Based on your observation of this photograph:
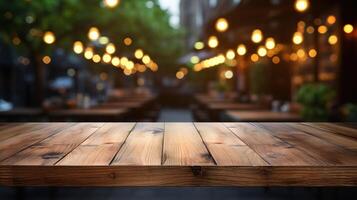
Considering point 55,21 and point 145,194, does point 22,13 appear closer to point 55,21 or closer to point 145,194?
point 55,21

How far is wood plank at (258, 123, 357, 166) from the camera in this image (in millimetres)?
1751

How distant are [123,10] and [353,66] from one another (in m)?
8.38

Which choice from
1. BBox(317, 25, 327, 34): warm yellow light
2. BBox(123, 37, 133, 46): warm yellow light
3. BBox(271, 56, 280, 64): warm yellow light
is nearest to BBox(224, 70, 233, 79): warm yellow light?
BBox(271, 56, 280, 64): warm yellow light

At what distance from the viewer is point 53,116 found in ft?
25.5

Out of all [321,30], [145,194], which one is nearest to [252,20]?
[321,30]

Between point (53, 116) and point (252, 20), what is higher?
point (252, 20)

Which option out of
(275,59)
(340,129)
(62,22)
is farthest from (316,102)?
(275,59)

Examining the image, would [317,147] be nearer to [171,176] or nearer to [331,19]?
[171,176]

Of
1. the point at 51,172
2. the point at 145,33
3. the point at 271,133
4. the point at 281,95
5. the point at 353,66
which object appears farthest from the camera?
the point at 145,33

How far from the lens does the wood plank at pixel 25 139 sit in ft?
6.55

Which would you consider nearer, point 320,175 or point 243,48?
Result: point 320,175

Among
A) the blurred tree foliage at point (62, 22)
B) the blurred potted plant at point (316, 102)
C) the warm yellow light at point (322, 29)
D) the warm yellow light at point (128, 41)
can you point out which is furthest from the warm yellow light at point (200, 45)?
the blurred potted plant at point (316, 102)

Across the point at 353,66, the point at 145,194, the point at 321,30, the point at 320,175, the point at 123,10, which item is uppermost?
the point at 123,10

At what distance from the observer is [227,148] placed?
6.73ft
